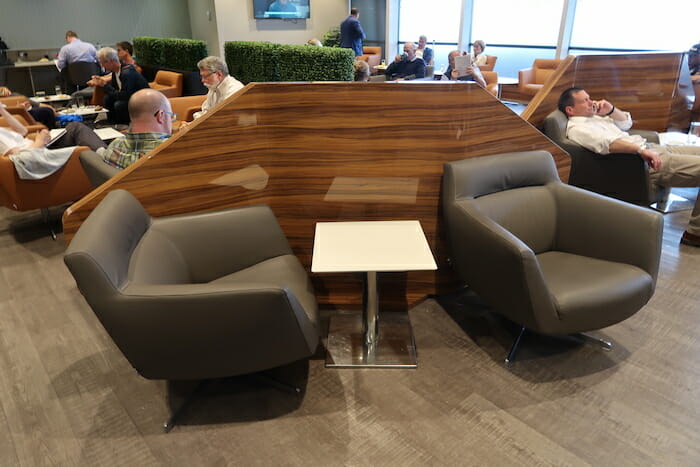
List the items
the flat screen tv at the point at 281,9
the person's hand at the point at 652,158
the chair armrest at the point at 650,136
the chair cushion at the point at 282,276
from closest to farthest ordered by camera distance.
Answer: the chair cushion at the point at 282,276 → the person's hand at the point at 652,158 → the chair armrest at the point at 650,136 → the flat screen tv at the point at 281,9

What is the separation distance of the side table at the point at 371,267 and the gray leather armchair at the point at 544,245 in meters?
0.28

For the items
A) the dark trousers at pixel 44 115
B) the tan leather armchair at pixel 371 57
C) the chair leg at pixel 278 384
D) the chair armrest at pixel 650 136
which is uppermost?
the tan leather armchair at pixel 371 57

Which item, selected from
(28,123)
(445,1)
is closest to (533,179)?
(28,123)

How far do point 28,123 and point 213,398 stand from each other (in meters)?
4.77

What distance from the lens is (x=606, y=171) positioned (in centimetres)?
345

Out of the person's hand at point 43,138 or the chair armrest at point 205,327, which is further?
the person's hand at point 43,138

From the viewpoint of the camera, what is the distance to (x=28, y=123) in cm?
539

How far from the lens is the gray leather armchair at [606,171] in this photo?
3.38 meters

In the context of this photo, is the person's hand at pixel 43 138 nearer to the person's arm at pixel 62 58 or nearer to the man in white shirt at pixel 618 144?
the man in white shirt at pixel 618 144

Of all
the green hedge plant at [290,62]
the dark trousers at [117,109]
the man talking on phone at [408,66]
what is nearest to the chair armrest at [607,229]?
the green hedge plant at [290,62]

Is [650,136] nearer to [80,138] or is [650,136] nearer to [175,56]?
Answer: [80,138]

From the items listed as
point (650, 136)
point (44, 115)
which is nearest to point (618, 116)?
point (650, 136)

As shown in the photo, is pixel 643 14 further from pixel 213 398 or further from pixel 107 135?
pixel 213 398

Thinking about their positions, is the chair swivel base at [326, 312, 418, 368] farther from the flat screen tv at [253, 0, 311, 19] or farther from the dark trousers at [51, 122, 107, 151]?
the flat screen tv at [253, 0, 311, 19]
